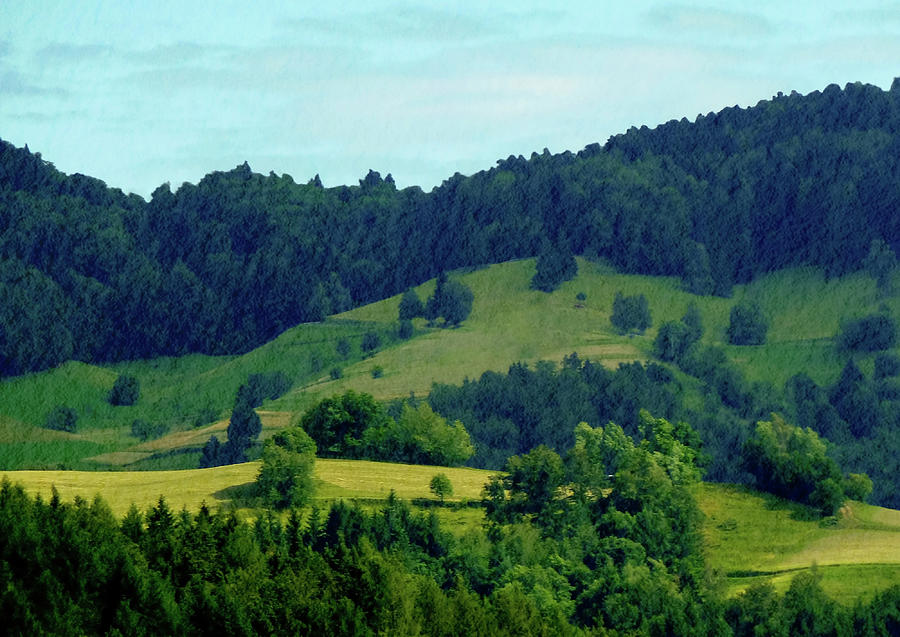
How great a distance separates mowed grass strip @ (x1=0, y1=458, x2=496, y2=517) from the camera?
110m

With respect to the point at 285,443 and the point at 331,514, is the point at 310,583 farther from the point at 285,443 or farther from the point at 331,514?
the point at 285,443

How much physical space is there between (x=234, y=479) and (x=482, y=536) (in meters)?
20.9

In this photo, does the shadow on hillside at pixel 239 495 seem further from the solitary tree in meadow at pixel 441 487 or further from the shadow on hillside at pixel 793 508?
the shadow on hillside at pixel 793 508

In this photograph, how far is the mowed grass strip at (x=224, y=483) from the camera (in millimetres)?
110188

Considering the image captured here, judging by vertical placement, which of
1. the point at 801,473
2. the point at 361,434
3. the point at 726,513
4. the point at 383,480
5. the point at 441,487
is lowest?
the point at 726,513

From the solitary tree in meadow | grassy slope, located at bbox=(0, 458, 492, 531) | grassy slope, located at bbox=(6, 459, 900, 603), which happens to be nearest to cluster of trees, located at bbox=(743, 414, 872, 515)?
grassy slope, located at bbox=(6, 459, 900, 603)

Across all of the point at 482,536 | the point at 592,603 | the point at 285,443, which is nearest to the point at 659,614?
the point at 592,603

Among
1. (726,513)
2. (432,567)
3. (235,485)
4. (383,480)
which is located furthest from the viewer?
(726,513)

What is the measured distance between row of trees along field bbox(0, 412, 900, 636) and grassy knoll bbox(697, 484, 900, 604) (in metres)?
2.68

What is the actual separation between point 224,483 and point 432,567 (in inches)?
992

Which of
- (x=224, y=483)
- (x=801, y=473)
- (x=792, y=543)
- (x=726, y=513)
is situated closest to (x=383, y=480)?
(x=224, y=483)

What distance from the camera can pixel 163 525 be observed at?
64312mm

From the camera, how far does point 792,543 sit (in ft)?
372

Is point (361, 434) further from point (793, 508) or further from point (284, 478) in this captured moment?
point (793, 508)
